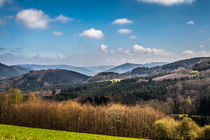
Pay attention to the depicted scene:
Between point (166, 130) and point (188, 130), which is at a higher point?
point (188, 130)

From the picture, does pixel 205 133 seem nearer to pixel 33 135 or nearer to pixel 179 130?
pixel 179 130

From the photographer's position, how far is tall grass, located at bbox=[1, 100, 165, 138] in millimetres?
59719

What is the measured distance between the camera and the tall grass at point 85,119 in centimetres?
5972

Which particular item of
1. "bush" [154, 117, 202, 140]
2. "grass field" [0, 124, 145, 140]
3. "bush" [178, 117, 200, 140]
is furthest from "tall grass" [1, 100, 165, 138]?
"grass field" [0, 124, 145, 140]

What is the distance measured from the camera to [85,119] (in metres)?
64.3

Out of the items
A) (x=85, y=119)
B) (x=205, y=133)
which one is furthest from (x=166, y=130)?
(x=85, y=119)

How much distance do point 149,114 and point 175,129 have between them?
48.4ft

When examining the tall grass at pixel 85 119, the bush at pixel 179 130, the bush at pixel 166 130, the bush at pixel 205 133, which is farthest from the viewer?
the tall grass at pixel 85 119

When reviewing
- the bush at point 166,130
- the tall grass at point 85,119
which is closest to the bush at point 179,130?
the bush at point 166,130

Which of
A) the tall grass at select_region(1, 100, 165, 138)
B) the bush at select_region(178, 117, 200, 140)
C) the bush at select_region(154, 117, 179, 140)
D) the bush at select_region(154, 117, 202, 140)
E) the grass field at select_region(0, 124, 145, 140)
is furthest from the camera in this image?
the tall grass at select_region(1, 100, 165, 138)

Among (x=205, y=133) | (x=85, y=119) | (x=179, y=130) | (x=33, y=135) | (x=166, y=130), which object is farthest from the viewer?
(x=85, y=119)

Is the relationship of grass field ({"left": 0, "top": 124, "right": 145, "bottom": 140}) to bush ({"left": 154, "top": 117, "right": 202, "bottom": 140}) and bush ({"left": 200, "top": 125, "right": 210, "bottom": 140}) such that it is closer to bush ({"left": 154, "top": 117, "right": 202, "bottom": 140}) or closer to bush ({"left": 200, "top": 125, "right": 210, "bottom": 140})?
bush ({"left": 154, "top": 117, "right": 202, "bottom": 140})

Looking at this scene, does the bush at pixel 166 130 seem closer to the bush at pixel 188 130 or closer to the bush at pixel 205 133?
the bush at pixel 188 130

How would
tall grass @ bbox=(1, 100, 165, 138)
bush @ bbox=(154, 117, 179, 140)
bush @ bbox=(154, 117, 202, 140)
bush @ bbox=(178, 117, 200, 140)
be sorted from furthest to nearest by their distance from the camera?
tall grass @ bbox=(1, 100, 165, 138)
bush @ bbox=(154, 117, 179, 140)
bush @ bbox=(154, 117, 202, 140)
bush @ bbox=(178, 117, 200, 140)
